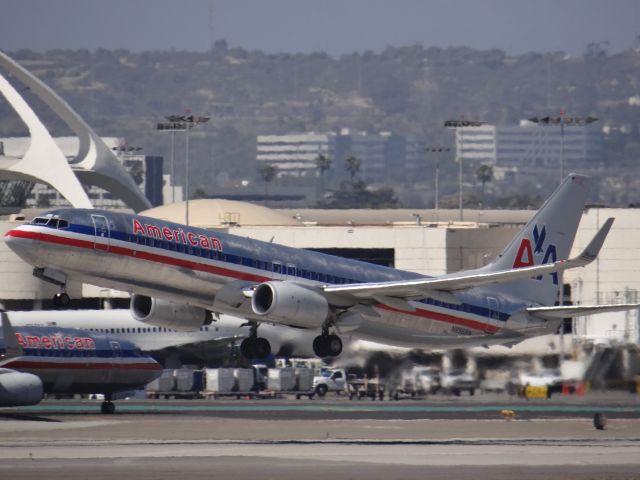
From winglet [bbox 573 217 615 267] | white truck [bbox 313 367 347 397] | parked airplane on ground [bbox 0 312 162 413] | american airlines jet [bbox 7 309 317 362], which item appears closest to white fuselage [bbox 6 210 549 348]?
winglet [bbox 573 217 615 267]

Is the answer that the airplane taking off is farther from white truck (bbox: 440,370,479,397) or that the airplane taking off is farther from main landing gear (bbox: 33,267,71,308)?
white truck (bbox: 440,370,479,397)

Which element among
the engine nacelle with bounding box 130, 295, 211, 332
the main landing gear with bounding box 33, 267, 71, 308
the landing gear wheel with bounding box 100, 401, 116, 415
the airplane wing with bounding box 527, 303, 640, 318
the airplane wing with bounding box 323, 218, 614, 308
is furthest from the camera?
the landing gear wheel with bounding box 100, 401, 116, 415

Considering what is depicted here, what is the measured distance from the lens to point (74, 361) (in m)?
73.7

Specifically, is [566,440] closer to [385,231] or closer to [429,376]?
[429,376]

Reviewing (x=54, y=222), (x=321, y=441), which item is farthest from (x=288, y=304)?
(x=54, y=222)

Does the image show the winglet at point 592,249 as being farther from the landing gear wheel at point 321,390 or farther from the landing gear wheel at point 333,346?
the landing gear wheel at point 321,390

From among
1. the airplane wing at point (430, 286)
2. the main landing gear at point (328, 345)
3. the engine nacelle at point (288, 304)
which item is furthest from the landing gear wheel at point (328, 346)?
the airplane wing at point (430, 286)

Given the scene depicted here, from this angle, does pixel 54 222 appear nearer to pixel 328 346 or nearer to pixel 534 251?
pixel 328 346

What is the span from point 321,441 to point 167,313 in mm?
8100

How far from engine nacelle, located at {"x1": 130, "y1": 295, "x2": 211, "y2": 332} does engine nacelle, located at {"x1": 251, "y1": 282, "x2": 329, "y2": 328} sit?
4.51m

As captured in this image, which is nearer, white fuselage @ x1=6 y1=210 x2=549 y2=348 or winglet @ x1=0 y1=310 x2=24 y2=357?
white fuselage @ x1=6 y1=210 x2=549 y2=348

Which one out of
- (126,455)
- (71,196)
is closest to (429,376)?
(126,455)

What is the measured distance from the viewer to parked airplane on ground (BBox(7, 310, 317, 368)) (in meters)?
95.8

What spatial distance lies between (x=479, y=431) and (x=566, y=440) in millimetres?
5274
